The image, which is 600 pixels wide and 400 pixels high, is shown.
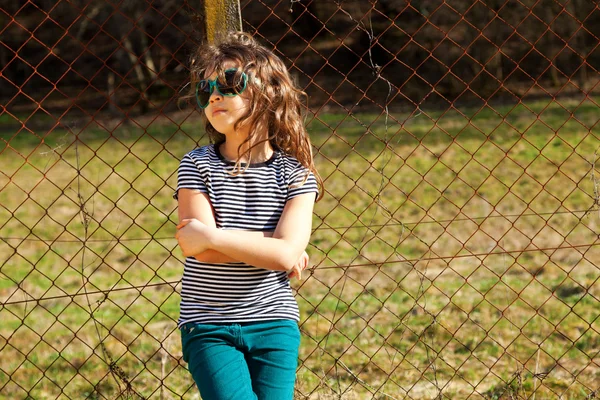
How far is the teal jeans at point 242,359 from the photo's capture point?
6.95ft

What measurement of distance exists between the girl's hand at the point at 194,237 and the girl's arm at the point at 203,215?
0.02 meters

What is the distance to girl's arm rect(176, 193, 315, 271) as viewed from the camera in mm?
2111

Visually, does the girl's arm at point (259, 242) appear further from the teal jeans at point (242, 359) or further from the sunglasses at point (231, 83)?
the sunglasses at point (231, 83)

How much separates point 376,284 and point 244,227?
3562mm

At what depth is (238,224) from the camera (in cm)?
222

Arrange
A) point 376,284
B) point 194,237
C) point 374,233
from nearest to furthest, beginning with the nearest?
point 194,237 → point 374,233 → point 376,284

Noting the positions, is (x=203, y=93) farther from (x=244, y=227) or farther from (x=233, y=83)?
(x=244, y=227)

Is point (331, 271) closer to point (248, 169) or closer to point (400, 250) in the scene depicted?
point (400, 250)

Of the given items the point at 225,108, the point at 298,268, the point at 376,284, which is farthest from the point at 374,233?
the point at 376,284

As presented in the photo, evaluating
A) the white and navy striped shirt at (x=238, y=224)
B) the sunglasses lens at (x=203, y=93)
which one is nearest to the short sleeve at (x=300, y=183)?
the white and navy striped shirt at (x=238, y=224)

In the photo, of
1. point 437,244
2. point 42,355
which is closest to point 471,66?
point 437,244

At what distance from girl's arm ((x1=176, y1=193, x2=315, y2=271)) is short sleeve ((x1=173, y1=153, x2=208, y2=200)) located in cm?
11

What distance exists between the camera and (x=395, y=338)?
179 inches

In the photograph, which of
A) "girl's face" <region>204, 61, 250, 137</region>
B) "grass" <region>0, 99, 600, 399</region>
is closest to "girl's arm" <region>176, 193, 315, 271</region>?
"girl's face" <region>204, 61, 250, 137</region>
